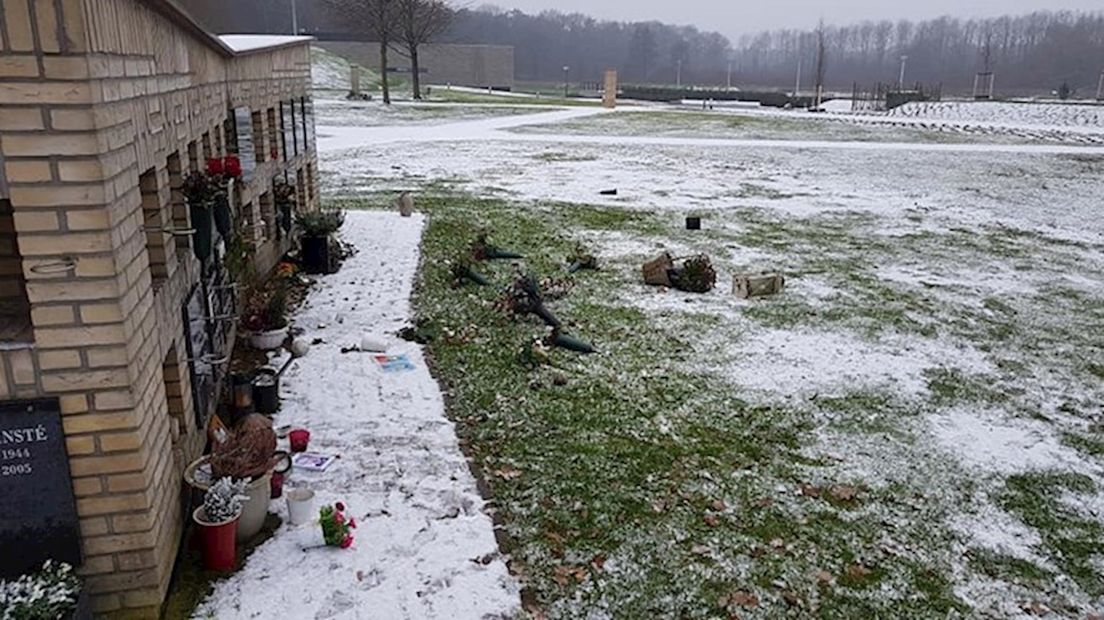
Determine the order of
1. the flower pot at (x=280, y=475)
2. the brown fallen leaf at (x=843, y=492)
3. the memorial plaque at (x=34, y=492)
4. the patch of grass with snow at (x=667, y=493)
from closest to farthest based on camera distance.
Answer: the memorial plaque at (x=34, y=492) < the patch of grass with snow at (x=667, y=493) < the flower pot at (x=280, y=475) < the brown fallen leaf at (x=843, y=492)

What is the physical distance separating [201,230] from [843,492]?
15.5 feet

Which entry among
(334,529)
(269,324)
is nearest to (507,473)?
(334,529)

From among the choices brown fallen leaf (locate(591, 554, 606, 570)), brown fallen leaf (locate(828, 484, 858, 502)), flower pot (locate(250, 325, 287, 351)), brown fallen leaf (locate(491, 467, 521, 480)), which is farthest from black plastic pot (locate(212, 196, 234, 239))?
brown fallen leaf (locate(828, 484, 858, 502))

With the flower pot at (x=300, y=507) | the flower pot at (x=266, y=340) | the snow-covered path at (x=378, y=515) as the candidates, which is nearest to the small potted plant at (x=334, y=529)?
the snow-covered path at (x=378, y=515)

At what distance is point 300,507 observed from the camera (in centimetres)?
481

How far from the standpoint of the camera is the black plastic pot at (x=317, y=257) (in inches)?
416

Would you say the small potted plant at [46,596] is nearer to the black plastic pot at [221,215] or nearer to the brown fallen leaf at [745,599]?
the black plastic pot at [221,215]

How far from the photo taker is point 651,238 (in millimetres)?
13836

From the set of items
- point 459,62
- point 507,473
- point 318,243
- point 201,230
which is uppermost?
point 459,62

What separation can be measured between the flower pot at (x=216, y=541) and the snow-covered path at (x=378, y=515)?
0.36 ft

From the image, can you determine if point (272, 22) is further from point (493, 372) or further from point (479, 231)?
point (493, 372)

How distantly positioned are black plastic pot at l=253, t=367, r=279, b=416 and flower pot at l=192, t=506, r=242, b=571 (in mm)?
2017

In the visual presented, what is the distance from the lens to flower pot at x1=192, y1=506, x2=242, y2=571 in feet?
14.0

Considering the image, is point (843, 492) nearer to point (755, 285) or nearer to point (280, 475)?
point (280, 475)
